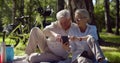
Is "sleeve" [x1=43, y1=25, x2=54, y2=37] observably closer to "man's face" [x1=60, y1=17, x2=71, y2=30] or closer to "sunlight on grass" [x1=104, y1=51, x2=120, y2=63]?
"man's face" [x1=60, y1=17, x2=71, y2=30]

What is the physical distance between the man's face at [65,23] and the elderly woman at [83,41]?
299 millimetres

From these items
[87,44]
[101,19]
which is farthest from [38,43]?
[101,19]

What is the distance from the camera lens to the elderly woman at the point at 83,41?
19.5 feet

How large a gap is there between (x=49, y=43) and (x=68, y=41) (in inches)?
21.8

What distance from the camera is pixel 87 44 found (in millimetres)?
6066

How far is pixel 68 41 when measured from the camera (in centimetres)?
641

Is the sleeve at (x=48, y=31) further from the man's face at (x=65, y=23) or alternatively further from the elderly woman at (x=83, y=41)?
the elderly woman at (x=83, y=41)

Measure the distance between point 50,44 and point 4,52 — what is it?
0.85 metres

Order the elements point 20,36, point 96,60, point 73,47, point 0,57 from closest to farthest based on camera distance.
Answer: point 96,60 → point 73,47 → point 0,57 → point 20,36

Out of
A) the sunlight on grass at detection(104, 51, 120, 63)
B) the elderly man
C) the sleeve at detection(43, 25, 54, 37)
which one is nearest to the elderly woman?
the elderly man

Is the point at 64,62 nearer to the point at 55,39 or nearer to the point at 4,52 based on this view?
the point at 55,39

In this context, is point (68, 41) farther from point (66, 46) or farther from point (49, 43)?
point (49, 43)

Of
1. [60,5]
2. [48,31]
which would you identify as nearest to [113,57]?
[48,31]

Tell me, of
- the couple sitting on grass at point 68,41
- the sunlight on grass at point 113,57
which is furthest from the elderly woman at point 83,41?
the sunlight on grass at point 113,57
